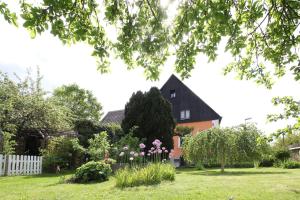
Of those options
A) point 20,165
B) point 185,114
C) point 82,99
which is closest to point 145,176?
point 20,165

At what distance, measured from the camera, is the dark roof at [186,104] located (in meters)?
33.5

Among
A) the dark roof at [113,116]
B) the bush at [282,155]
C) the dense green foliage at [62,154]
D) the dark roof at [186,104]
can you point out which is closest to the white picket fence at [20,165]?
the dense green foliage at [62,154]

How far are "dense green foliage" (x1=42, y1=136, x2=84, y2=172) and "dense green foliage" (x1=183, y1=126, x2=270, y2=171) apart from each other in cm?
612

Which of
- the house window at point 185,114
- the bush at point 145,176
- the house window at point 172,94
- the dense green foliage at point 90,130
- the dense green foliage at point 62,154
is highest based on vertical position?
the house window at point 172,94

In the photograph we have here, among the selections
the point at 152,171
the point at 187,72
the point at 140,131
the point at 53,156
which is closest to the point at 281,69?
the point at 187,72

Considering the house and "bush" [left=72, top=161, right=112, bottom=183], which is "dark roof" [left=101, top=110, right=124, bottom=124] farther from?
"bush" [left=72, top=161, right=112, bottom=183]

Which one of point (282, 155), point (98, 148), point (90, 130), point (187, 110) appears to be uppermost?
point (187, 110)

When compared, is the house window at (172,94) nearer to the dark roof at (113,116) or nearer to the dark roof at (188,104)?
the dark roof at (188,104)

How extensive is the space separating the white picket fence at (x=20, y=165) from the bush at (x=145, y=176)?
6.66 meters

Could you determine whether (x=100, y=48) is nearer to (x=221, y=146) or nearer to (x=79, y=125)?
(x=221, y=146)

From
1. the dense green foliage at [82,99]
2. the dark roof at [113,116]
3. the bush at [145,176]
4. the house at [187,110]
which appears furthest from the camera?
the dense green foliage at [82,99]

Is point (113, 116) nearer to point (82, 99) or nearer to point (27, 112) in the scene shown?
point (82, 99)

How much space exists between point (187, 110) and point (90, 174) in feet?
83.5

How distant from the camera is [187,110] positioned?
114 feet
